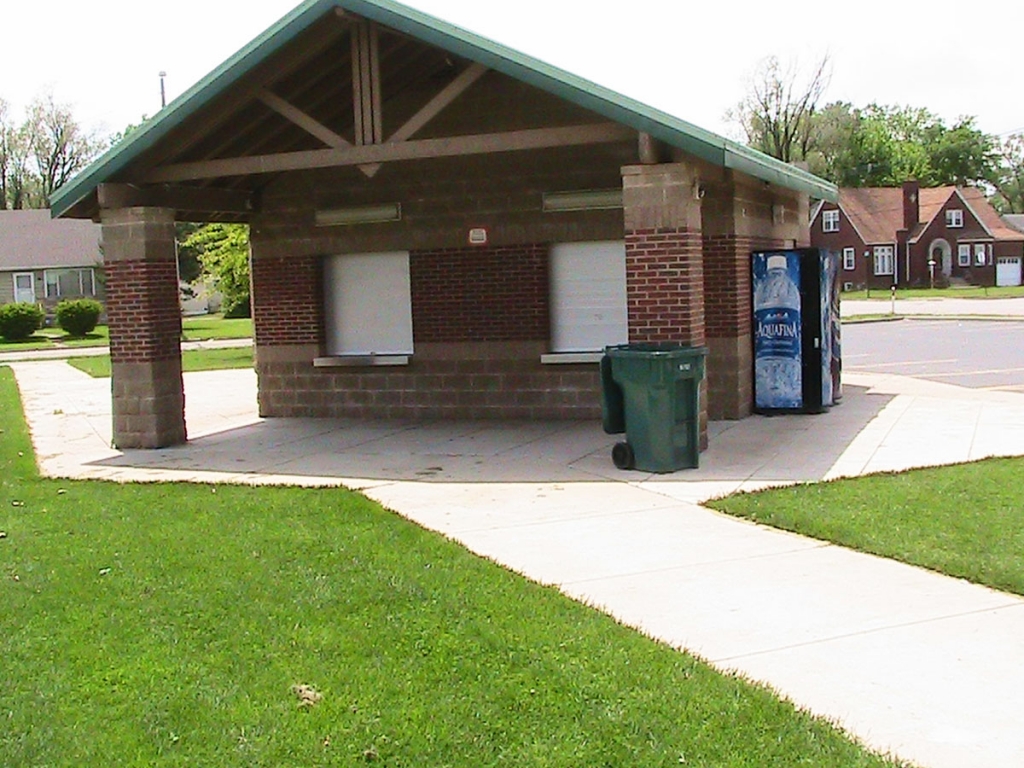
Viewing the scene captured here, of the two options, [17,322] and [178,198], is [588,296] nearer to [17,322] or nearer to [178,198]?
[178,198]

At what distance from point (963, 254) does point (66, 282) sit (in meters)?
54.0

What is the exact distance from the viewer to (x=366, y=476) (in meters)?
11.6

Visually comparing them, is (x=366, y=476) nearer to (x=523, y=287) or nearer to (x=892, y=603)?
(x=523, y=287)

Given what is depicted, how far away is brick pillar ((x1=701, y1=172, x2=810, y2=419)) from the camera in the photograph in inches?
571

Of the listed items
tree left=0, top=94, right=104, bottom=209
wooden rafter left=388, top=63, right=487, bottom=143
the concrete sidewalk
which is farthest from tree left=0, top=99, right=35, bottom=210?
wooden rafter left=388, top=63, right=487, bottom=143

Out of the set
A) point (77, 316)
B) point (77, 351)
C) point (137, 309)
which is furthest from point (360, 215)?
point (77, 316)

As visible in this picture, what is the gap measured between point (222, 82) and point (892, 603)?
8.67m

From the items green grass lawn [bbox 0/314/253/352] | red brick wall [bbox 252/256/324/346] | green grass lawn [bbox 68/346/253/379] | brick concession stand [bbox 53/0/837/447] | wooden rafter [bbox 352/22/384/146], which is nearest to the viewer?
brick concession stand [bbox 53/0/837/447]

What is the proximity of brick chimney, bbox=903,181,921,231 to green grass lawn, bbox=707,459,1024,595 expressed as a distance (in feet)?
234

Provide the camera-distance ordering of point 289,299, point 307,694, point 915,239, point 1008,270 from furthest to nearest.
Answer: point 1008,270
point 915,239
point 289,299
point 307,694

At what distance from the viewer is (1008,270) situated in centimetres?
8094

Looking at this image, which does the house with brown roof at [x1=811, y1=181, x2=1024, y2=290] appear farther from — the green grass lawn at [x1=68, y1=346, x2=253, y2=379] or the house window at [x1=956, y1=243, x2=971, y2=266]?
the green grass lawn at [x1=68, y1=346, x2=253, y2=379]

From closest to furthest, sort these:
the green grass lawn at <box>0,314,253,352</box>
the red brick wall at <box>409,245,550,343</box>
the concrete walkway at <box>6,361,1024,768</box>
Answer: the concrete walkway at <box>6,361,1024,768</box> → the red brick wall at <box>409,245,550,343</box> → the green grass lawn at <box>0,314,253,352</box>

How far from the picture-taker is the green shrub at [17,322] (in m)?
46.6
